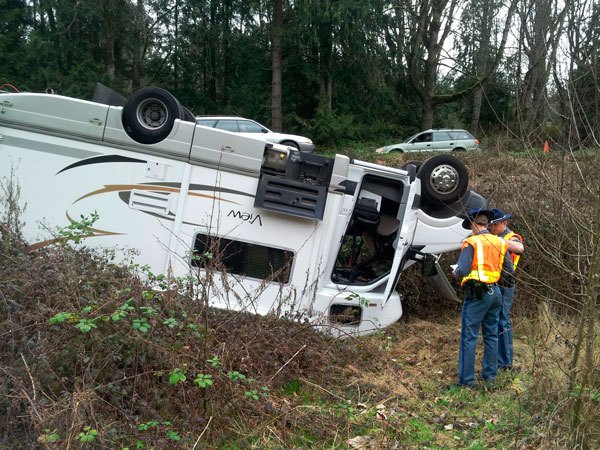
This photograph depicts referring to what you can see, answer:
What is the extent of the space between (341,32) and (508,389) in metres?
20.3

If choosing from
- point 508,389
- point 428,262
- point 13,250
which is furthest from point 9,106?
point 508,389

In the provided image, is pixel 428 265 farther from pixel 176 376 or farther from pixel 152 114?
pixel 176 376

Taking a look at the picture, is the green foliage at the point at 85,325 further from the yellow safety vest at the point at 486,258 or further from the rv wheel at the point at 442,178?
the rv wheel at the point at 442,178

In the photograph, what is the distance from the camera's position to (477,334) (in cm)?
533

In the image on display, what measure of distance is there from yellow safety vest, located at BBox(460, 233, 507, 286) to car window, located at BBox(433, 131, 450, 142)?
16.5m

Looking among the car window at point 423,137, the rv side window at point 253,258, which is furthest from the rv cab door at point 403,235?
the car window at point 423,137

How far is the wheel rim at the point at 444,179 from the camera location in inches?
259

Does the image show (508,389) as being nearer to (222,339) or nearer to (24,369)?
(222,339)

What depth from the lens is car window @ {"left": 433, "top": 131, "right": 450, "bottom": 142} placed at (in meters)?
21.1

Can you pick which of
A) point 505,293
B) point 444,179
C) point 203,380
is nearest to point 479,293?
point 505,293

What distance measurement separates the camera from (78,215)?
600 cm

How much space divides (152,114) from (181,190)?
2.78 feet

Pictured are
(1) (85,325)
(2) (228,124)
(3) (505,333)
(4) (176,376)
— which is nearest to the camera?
(1) (85,325)

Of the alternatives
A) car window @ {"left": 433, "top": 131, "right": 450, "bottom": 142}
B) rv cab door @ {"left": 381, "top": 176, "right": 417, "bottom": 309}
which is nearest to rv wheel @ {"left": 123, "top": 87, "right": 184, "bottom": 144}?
rv cab door @ {"left": 381, "top": 176, "right": 417, "bottom": 309}
